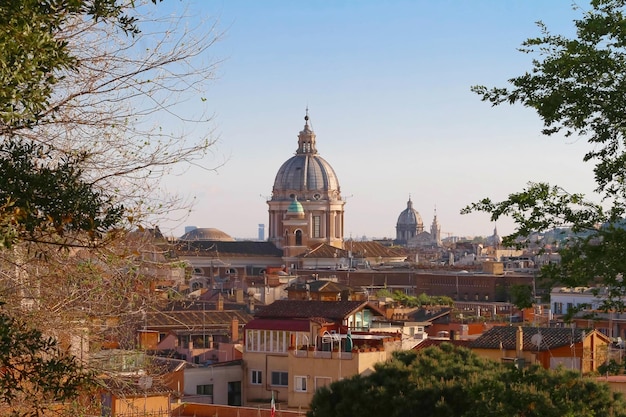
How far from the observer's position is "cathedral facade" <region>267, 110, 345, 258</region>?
126 meters

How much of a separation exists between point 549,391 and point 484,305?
56306 millimetres

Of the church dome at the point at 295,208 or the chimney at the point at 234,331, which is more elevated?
the church dome at the point at 295,208

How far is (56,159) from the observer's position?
980cm

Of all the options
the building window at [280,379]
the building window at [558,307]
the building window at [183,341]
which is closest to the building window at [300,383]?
the building window at [280,379]

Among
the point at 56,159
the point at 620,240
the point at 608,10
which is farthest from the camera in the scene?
the point at 608,10

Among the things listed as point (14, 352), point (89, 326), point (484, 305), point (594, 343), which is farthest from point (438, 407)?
point (484, 305)

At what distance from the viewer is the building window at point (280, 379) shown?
32.8 m

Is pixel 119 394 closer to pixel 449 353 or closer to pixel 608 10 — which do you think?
pixel 608 10

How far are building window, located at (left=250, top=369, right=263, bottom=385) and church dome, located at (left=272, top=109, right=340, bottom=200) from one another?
314ft

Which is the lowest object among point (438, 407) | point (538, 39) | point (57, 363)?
point (438, 407)

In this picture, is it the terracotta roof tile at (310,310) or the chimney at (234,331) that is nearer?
the terracotta roof tile at (310,310)

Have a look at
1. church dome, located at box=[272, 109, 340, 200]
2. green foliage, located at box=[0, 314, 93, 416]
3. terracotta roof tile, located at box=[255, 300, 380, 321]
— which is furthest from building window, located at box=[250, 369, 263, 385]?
church dome, located at box=[272, 109, 340, 200]

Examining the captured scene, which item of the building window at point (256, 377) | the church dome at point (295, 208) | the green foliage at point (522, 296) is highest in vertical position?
the church dome at point (295, 208)

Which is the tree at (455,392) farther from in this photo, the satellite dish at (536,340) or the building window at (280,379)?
the building window at (280,379)
